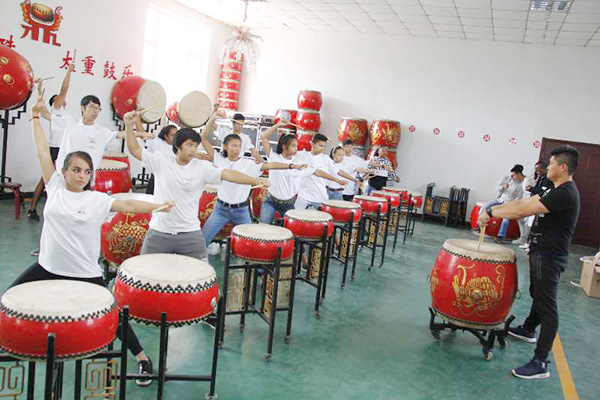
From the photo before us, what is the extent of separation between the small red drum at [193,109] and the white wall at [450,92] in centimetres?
373

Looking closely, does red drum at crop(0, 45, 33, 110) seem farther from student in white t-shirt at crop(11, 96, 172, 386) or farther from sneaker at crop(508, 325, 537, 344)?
sneaker at crop(508, 325, 537, 344)

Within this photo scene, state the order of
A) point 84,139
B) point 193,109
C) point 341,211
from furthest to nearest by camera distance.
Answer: point 193,109
point 341,211
point 84,139

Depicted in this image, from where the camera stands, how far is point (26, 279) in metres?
2.19

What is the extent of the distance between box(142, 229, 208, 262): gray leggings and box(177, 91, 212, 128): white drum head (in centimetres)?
358

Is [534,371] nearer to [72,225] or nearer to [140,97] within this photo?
[72,225]

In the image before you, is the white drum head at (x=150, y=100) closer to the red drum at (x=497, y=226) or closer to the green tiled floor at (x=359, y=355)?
the green tiled floor at (x=359, y=355)

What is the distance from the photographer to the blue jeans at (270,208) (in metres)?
4.27

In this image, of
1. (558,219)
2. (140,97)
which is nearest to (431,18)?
(140,97)

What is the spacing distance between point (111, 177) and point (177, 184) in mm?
1982

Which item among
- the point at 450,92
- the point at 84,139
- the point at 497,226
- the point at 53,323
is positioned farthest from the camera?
the point at 450,92

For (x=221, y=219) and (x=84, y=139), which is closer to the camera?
(x=221, y=219)

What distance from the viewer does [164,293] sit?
2051mm

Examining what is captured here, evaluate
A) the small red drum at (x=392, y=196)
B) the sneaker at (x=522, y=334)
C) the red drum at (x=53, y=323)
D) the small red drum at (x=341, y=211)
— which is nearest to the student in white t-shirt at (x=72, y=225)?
the red drum at (x=53, y=323)

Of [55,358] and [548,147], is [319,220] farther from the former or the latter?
[548,147]
